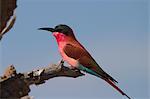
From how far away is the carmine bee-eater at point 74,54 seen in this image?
3.54 metres

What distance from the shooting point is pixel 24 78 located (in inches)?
99.7

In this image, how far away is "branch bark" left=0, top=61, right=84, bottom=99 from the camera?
2371 millimetres

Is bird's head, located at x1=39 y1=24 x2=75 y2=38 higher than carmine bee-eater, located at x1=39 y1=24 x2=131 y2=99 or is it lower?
higher

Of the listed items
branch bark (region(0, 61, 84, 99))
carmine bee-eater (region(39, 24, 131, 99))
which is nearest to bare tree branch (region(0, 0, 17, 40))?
branch bark (region(0, 61, 84, 99))

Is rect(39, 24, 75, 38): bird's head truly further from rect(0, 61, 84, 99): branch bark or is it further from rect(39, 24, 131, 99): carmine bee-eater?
rect(0, 61, 84, 99): branch bark

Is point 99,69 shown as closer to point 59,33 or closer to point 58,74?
point 59,33

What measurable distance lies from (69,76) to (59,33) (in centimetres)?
97

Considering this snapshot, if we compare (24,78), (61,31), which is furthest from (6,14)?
(61,31)

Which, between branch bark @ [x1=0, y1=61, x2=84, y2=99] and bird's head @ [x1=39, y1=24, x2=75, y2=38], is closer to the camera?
branch bark @ [x1=0, y1=61, x2=84, y2=99]

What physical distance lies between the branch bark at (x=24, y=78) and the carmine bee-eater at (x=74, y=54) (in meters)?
0.72

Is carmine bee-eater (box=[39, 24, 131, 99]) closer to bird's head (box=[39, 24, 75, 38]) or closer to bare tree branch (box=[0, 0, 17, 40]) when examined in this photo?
bird's head (box=[39, 24, 75, 38])

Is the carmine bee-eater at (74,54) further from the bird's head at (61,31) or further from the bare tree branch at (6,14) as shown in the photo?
the bare tree branch at (6,14)

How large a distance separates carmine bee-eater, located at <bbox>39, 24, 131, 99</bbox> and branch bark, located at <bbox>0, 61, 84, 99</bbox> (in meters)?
0.72

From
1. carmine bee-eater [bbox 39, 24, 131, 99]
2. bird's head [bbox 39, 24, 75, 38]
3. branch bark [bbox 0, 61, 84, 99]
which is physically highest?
bird's head [bbox 39, 24, 75, 38]
